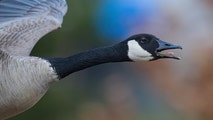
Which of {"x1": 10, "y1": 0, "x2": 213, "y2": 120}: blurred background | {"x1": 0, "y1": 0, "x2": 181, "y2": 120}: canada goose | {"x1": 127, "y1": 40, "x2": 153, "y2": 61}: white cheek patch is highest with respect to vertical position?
{"x1": 127, "y1": 40, "x2": 153, "y2": 61}: white cheek patch

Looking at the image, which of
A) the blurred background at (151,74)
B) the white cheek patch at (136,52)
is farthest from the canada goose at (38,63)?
the blurred background at (151,74)

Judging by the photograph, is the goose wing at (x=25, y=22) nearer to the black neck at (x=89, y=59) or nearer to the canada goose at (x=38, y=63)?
the canada goose at (x=38, y=63)

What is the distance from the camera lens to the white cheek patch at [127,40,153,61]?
2.18 metres

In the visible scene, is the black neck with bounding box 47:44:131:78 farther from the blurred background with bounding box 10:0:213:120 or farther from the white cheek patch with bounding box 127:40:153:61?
the blurred background with bounding box 10:0:213:120

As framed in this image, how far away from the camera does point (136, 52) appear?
86.0 inches

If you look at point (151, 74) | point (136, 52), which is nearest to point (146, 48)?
point (136, 52)

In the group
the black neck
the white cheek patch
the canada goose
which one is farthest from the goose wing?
the white cheek patch

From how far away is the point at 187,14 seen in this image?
4.66 m

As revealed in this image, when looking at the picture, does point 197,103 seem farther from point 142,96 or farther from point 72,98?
point 72,98

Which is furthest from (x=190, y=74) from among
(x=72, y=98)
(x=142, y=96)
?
(x=72, y=98)

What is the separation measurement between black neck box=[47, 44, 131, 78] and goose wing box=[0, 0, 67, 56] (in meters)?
0.19

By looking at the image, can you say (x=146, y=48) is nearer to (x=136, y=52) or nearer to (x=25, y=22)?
(x=136, y=52)

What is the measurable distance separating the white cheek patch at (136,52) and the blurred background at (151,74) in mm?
1695

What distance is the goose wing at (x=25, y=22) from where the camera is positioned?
236 centimetres
